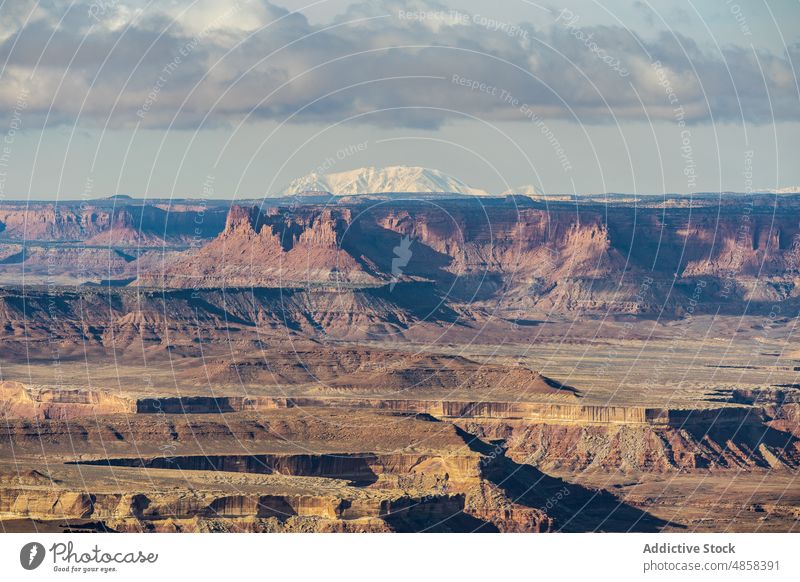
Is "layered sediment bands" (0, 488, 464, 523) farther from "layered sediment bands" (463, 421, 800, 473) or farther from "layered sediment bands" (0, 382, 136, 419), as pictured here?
"layered sediment bands" (0, 382, 136, 419)

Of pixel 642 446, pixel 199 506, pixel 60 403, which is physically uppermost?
pixel 642 446

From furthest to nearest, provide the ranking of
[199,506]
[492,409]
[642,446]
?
1. [492,409]
2. [642,446]
3. [199,506]

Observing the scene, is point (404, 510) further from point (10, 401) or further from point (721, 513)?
point (10, 401)

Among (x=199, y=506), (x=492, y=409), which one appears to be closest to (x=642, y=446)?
(x=492, y=409)

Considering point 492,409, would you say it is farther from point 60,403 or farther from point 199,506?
point 199,506

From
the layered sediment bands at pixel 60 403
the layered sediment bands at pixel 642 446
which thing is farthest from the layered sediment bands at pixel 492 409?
the layered sediment bands at pixel 60 403

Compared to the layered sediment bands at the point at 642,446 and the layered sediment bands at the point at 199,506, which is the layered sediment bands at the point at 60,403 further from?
the layered sediment bands at the point at 199,506

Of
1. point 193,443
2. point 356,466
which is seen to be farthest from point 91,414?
point 356,466
